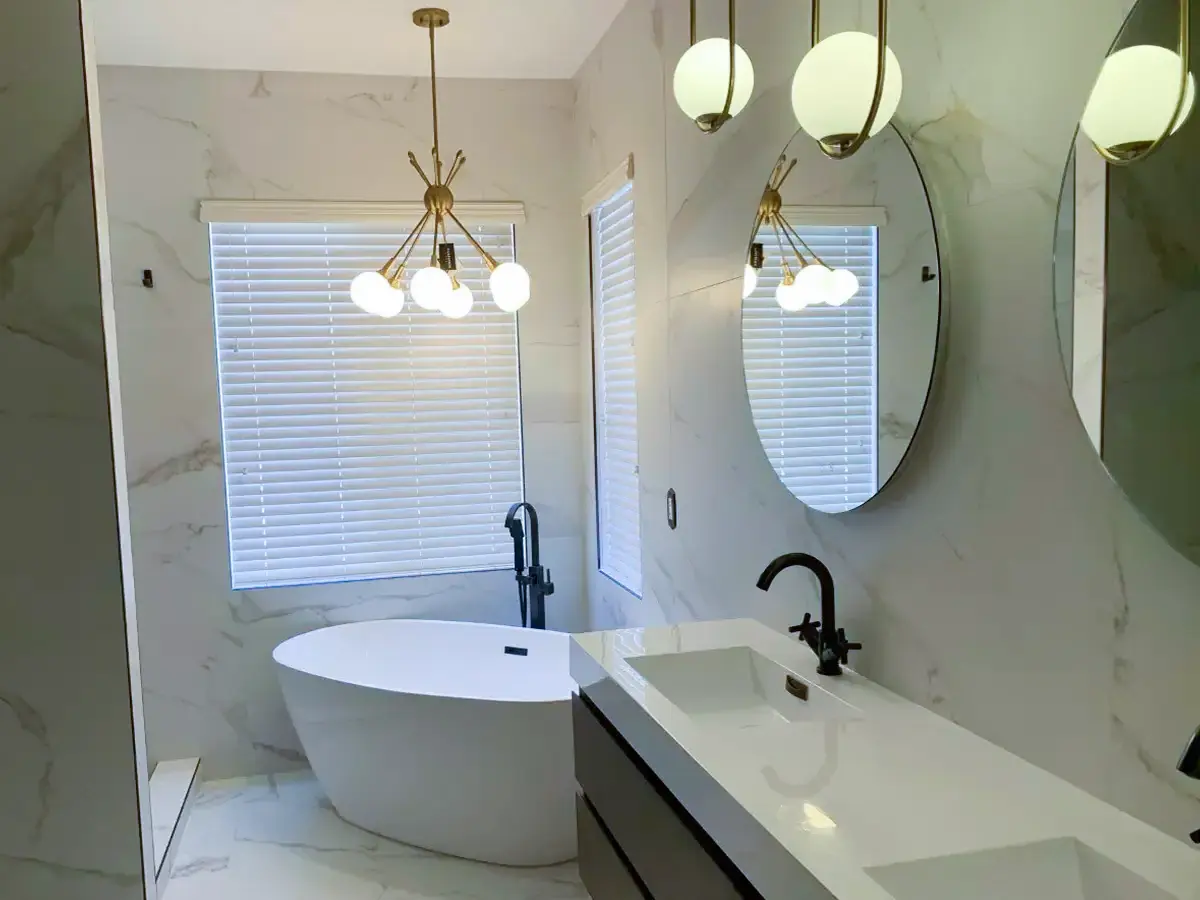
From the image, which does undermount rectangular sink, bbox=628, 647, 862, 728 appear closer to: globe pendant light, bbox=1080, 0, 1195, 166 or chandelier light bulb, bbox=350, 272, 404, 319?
globe pendant light, bbox=1080, 0, 1195, 166

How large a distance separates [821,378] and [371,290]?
1707 millimetres

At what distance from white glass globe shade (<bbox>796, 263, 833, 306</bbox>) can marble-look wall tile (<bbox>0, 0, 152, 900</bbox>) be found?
1628 millimetres

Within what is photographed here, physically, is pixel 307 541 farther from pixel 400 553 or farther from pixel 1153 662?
pixel 1153 662

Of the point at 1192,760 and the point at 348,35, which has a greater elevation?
the point at 348,35

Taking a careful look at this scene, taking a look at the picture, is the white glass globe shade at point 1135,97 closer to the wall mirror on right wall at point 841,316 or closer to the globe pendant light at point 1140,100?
the globe pendant light at point 1140,100

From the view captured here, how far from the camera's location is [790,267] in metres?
2.08

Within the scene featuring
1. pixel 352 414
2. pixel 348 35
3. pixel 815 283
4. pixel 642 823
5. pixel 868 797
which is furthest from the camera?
A: pixel 352 414

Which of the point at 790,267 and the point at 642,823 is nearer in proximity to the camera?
the point at 642,823

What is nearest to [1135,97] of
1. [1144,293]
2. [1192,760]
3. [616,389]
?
[1144,293]

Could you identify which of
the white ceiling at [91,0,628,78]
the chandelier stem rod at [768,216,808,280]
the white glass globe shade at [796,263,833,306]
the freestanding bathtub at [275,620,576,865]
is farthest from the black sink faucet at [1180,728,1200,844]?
the white ceiling at [91,0,628,78]

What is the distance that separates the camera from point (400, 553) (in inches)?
158

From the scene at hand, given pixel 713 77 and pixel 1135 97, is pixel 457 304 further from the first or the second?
pixel 1135 97

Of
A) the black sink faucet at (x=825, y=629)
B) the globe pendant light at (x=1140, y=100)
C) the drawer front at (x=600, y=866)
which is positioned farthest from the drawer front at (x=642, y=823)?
the globe pendant light at (x=1140, y=100)

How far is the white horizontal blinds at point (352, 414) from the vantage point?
3.78m
